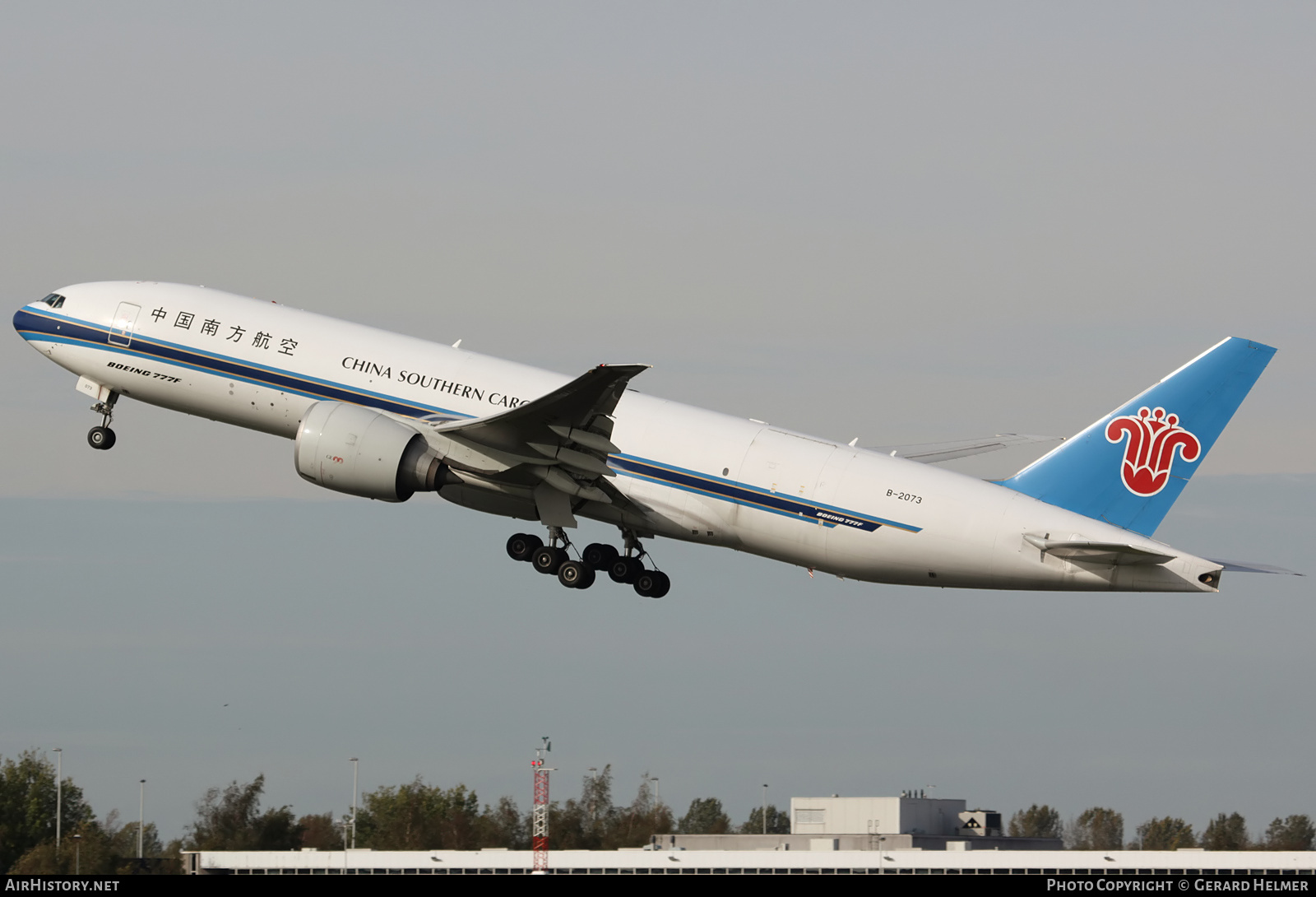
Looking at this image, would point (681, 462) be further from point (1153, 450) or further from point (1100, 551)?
point (1153, 450)

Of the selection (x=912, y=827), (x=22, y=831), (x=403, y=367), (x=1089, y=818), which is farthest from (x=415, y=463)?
(x=1089, y=818)

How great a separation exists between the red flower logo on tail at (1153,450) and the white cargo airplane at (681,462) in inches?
1.8

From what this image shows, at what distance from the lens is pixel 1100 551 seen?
4344cm

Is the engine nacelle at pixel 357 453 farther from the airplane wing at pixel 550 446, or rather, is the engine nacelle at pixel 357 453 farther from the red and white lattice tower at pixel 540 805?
the red and white lattice tower at pixel 540 805

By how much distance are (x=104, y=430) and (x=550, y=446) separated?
15818 mm

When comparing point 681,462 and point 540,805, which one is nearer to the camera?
point 681,462

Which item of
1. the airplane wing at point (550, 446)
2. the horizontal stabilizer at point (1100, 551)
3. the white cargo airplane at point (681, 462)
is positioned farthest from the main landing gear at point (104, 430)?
the horizontal stabilizer at point (1100, 551)

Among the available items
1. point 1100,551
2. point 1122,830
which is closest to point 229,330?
point 1100,551

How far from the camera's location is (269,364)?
48031 millimetres

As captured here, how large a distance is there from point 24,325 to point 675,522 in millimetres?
22077

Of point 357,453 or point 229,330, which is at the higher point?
point 229,330

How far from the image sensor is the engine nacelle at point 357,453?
45.1 metres

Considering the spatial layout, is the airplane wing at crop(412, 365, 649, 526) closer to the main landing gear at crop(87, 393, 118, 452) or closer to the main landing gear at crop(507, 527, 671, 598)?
the main landing gear at crop(507, 527, 671, 598)
